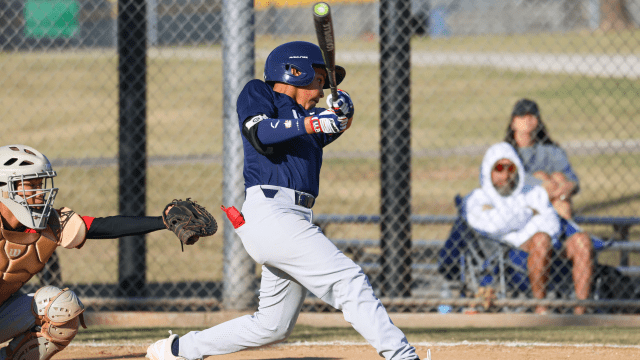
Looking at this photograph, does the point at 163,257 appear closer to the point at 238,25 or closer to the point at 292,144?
the point at 238,25

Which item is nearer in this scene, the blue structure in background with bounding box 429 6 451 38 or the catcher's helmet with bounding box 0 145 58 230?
the catcher's helmet with bounding box 0 145 58 230

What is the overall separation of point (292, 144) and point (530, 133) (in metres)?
2.95

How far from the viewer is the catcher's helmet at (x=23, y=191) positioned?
Result: 2920 millimetres

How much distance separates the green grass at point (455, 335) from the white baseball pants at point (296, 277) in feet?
4.30

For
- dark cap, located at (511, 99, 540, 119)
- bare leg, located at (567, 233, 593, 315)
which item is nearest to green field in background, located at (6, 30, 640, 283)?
dark cap, located at (511, 99, 540, 119)

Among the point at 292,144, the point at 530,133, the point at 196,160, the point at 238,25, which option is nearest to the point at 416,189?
the point at 196,160

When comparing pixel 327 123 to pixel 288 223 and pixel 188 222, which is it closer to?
pixel 288 223

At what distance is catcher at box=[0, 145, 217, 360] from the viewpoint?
2.92 meters

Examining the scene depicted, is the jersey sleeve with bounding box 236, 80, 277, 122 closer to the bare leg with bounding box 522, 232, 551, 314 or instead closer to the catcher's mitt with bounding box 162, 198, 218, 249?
the catcher's mitt with bounding box 162, 198, 218, 249

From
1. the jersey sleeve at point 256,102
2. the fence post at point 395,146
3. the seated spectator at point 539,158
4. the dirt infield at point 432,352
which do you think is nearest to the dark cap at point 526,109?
the seated spectator at point 539,158

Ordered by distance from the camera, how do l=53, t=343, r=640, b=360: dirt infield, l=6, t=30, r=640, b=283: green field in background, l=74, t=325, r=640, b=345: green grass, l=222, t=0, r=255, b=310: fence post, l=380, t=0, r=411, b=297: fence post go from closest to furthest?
l=53, t=343, r=640, b=360: dirt infield → l=74, t=325, r=640, b=345: green grass → l=222, t=0, r=255, b=310: fence post → l=380, t=0, r=411, b=297: fence post → l=6, t=30, r=640, b=283: green field in background

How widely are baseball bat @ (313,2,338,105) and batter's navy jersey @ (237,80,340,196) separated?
0.25m

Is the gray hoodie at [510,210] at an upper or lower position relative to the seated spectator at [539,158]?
lower

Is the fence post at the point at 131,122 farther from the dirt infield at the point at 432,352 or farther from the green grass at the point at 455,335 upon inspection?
the dirt infield at the point at 432,352
